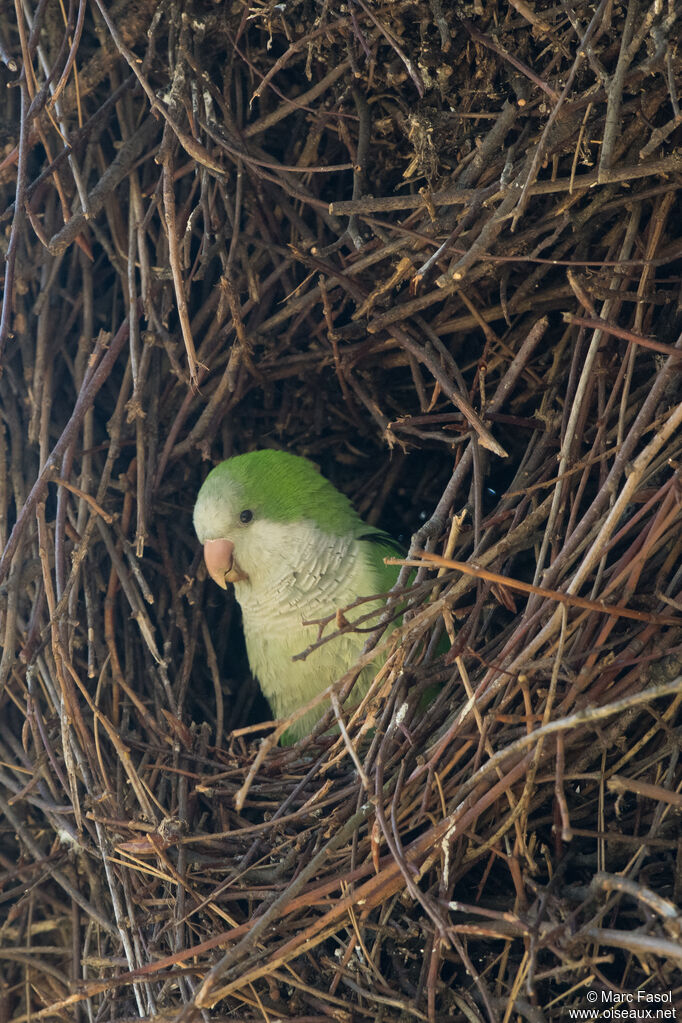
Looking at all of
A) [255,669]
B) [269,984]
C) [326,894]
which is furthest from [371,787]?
[255,669]

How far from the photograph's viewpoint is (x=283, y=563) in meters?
3.22

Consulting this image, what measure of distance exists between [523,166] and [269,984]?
2349 millimetres

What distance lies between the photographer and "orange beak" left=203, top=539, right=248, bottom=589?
3.19m

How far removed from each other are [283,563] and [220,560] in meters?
0.23

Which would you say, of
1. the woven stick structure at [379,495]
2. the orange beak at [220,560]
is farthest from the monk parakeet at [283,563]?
the woven stick structure at [379,495]

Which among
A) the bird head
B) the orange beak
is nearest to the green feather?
the bird head

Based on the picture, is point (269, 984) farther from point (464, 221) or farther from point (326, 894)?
point (464, 221)

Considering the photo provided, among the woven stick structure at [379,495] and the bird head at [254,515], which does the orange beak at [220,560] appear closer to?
the bird head at [254,515]

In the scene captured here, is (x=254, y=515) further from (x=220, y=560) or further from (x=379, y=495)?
(x=379, y=495)

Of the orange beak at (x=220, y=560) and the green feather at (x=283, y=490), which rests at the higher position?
the green feather at (x=283, y=490)

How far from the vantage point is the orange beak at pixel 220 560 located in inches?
126

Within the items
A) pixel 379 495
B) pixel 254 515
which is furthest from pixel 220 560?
pixel 379 495

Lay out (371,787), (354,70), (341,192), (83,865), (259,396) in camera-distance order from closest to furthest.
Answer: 1. (371,787)
2. (354,70)
3. (83,865)
4. (341,192)
5. (259,396)

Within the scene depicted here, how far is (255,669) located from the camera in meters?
3.36
